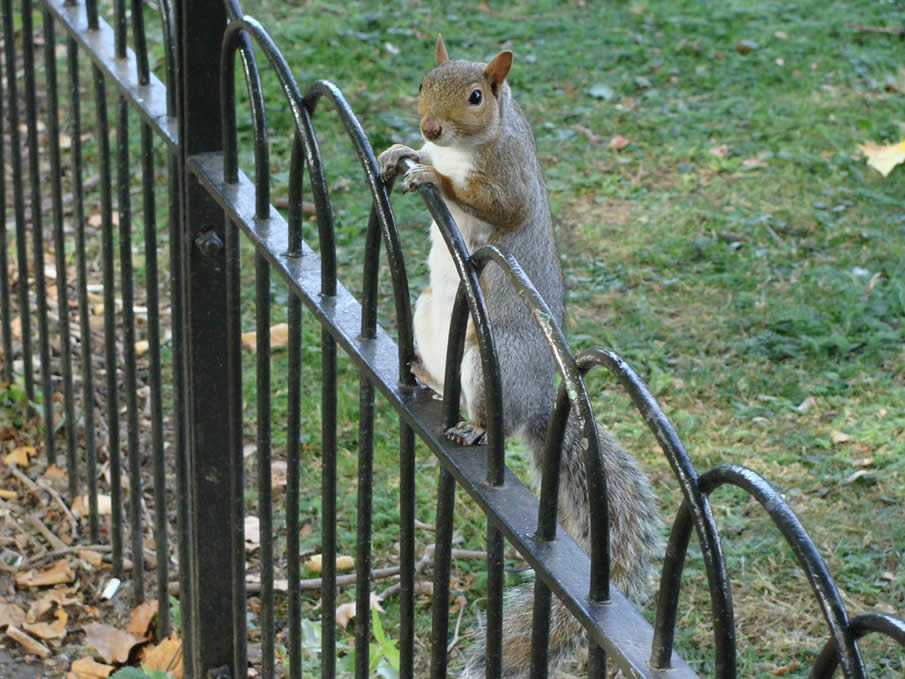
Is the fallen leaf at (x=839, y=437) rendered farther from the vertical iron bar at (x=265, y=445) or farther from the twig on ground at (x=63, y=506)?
the twig on ground at (x=63, y=506)

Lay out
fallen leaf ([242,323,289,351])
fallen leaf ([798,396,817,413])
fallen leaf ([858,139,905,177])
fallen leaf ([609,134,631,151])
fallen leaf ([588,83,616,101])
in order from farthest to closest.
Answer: fallen leaf ([588,83,616,101]) < fallen leaf ([609,134,631,151]) < fallen leaf ([858,139,905,177]) < fallen leaf ([242,323,289,351]) < fallen leaf ([798,396,817,413])

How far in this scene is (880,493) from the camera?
9.17 ft

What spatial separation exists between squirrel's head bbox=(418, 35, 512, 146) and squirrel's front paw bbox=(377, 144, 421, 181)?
0.21 m

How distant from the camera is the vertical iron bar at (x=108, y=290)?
93.4 inches

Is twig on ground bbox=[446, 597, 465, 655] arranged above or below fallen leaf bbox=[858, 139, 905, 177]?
below

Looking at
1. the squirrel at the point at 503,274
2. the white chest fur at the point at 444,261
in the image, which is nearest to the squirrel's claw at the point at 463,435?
the squirrel at the point at 503,274

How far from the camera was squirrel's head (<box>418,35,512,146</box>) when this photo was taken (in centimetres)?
206

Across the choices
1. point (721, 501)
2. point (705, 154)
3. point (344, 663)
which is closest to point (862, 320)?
point (721, 501)

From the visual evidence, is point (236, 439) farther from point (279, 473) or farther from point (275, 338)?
point (275, 338)

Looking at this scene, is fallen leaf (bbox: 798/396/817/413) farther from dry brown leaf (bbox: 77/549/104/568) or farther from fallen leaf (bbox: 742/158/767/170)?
dry brown leaf (bbox: 77/549/104/568)

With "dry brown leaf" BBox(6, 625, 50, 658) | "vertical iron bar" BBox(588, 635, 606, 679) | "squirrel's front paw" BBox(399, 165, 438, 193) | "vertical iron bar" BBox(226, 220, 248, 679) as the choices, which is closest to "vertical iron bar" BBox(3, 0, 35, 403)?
"dry brown leaf" BBox(6, 625, 50, 658)

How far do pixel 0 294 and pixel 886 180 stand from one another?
2786 millimetres

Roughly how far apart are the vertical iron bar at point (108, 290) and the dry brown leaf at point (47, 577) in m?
0.19

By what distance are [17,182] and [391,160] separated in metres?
1.43
